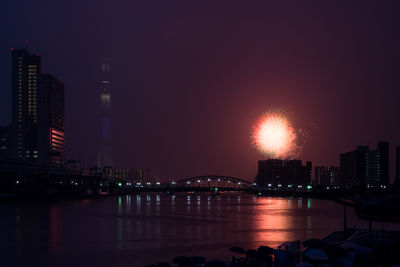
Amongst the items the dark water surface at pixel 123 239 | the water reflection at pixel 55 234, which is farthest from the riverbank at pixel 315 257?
the water reflection at pixel 55 234

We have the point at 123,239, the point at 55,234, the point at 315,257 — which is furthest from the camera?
the point at 55,234

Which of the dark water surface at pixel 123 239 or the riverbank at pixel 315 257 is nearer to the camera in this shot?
the riverbank at pixel 315 257

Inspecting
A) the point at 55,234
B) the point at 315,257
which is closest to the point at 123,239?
the point at 55,234

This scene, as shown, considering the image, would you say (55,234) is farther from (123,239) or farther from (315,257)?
(315,257)

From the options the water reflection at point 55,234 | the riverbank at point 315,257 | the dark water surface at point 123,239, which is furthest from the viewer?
the water reflection at point 55,234

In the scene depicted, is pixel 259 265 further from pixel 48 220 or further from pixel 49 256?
pixel 48 220

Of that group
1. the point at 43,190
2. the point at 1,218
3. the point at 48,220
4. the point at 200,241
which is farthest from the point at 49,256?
the point at 43,190

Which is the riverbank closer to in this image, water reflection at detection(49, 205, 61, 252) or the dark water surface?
the dark water surface

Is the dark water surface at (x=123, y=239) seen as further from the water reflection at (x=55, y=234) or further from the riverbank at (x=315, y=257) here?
the riverbank at (x=315, y=257)

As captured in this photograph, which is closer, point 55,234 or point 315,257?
point 315,257

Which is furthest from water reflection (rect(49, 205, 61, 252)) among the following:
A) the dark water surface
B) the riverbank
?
the riverbank

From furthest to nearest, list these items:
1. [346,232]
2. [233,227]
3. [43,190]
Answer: [43,190]
[233,227]
[346,232]
